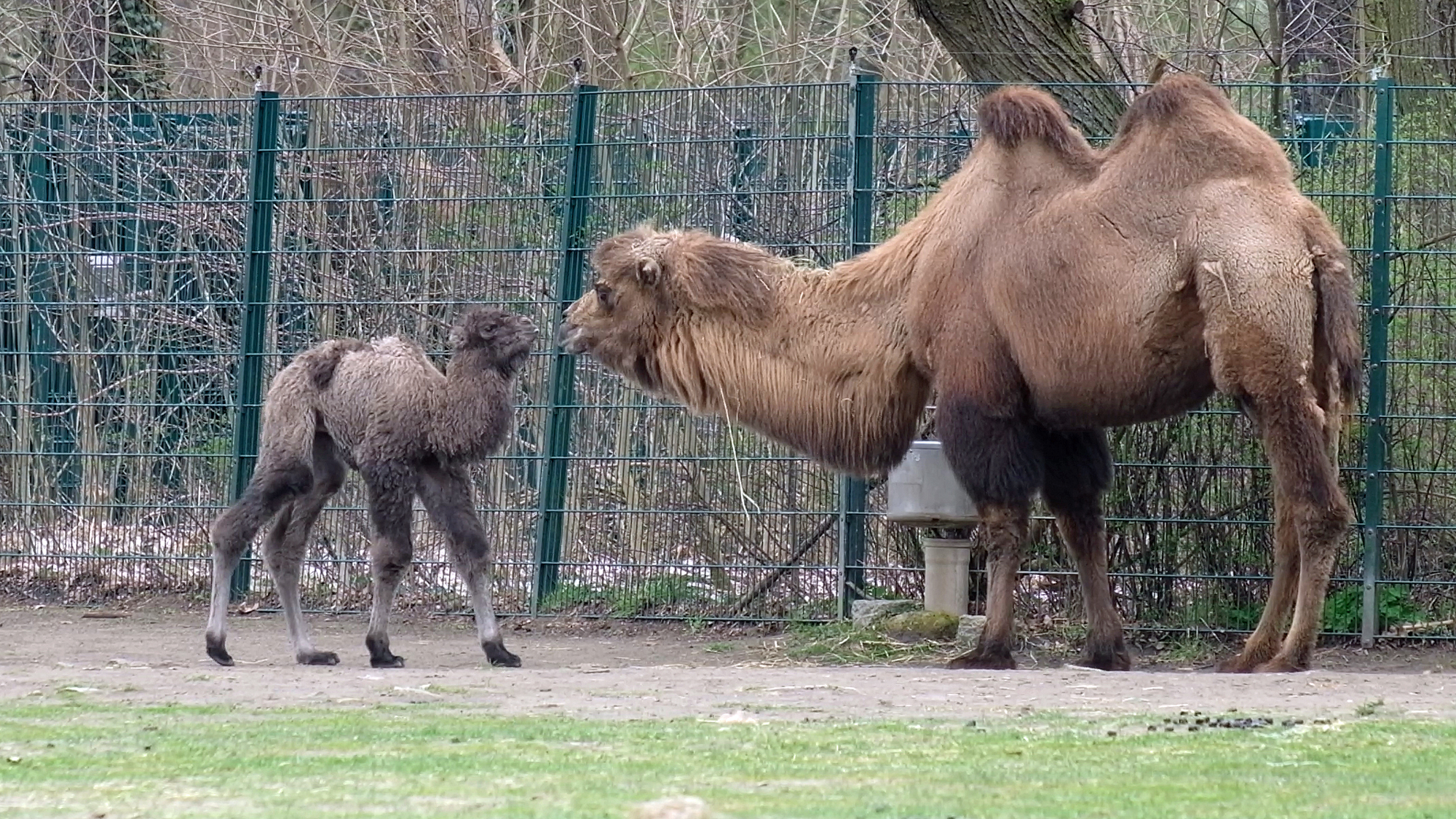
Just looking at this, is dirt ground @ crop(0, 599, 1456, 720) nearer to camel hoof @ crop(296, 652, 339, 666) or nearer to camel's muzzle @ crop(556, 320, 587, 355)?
camel hoof @ crop(296, 652, 339, 666)

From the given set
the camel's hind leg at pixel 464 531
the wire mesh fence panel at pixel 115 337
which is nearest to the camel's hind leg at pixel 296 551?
the camel's hind leg at pixel 464 531

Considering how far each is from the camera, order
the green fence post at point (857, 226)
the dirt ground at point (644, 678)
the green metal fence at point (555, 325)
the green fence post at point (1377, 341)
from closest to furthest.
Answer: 1. the dirt ground at point (644, 678)
2. the green fence post at point (1377, 341)
3. the green metal fence at point (555, 325)
4. the green fence post at point (857, 226)

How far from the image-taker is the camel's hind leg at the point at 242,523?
8.54 m

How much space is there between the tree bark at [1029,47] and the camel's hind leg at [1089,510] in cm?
228

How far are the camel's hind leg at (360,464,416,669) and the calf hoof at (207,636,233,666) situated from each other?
664mm

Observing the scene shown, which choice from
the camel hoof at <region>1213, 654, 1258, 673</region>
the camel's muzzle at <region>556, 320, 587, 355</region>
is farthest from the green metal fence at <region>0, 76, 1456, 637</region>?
the camel's muzzle at <region>556, 320, 587, 355</region>

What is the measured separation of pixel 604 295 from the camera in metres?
9.06

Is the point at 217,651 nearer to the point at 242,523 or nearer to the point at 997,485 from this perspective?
the point at 242,523

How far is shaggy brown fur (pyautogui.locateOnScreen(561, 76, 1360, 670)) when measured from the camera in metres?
8.02

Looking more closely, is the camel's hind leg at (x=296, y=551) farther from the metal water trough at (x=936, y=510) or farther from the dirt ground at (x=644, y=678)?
the metal water trough at (x=936, y=510)

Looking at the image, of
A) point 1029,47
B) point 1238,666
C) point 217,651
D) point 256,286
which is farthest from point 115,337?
point 1238,666

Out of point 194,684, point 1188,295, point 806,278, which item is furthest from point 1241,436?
point 194,684

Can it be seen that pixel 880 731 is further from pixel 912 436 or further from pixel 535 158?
pixel 535 158

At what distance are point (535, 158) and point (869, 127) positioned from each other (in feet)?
6.25
